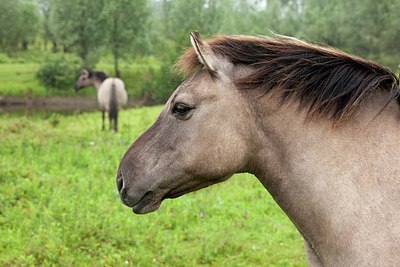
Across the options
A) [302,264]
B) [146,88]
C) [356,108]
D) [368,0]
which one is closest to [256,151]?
[356,108]

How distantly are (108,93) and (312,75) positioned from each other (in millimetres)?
14548

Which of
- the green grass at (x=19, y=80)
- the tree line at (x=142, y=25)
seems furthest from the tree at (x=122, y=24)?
the green grass at (x=19, y=80)

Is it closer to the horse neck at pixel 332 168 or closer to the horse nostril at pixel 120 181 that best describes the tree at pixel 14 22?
the horse nostril at pixel 120 181

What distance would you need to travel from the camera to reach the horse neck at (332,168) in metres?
2.31

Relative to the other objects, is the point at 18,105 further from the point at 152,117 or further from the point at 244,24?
the point at 244,24

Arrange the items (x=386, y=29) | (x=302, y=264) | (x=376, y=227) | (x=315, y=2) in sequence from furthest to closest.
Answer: (x=315, y=2) → (x=386, y=29) → (x=302, y=264) → (x=376, y=227)

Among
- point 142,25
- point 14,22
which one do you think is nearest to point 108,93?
point 14,22

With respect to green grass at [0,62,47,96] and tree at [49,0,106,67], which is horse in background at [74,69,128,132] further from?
tree at [49,0,106,67]

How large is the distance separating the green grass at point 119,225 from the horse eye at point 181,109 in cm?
304

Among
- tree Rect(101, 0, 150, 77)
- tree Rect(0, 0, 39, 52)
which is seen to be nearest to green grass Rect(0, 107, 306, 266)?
tree Rect(0, 0, 39, 52)

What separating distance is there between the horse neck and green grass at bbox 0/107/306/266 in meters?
3.12

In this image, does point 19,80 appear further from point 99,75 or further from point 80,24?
point 99,75

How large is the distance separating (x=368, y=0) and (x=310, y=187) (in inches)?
1422

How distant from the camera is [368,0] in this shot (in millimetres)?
35188
